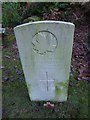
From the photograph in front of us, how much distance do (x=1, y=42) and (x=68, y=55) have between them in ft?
9.05

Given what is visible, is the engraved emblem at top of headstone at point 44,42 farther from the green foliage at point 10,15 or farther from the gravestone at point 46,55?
the green foliage at point 10,15

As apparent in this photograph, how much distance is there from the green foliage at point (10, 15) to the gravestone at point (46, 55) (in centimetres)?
287

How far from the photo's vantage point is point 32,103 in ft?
14.0

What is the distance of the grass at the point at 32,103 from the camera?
13.4 feet

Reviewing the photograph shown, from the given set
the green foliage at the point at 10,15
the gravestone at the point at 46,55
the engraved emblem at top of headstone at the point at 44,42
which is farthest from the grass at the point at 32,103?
the green foliage at the point at 10,15

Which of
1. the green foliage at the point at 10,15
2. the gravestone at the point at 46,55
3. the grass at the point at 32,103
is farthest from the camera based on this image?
the green foliage at the point at 10,15

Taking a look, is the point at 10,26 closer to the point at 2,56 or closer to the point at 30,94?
the point at 2,56

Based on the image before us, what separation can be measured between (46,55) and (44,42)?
18cm

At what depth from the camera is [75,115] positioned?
4.04 meters

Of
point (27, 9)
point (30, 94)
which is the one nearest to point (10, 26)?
point (27, 9)

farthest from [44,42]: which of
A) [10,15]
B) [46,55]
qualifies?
[10,15]

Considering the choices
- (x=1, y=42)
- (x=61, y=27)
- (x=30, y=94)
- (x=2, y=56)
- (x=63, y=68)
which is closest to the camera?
(x=61, y=27)

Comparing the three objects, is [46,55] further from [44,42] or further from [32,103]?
[32,103]

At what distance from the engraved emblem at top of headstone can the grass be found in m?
0.84
